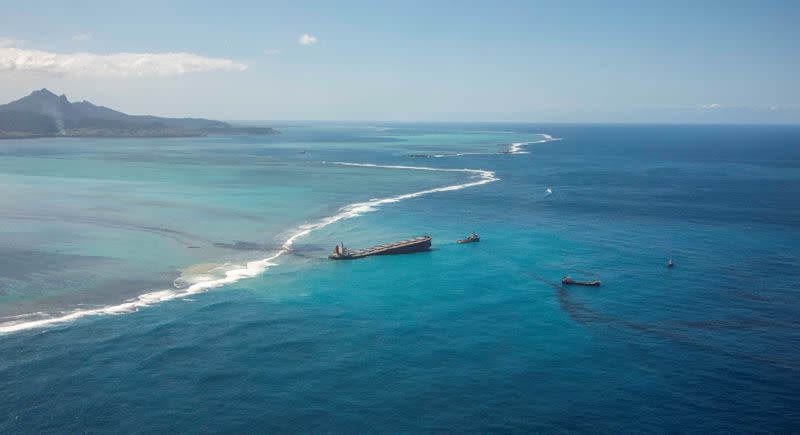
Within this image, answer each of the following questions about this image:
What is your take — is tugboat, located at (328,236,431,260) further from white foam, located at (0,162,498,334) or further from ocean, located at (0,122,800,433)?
white foam, located at (0,162,498,334)

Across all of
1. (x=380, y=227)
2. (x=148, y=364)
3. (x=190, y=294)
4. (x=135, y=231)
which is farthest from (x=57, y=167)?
(x=148, y=364)

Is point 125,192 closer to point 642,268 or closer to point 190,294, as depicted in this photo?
point 190,294

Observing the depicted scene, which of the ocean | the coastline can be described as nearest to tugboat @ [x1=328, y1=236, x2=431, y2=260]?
the ocean

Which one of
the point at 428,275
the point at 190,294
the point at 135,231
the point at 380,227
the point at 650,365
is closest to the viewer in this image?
the point at 650,365

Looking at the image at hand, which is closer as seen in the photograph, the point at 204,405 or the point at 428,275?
the point at 204,405

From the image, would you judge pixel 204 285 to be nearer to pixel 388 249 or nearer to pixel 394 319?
pixel 394 319

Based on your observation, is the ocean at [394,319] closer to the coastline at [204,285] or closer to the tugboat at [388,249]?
the coastline at [204,285]
